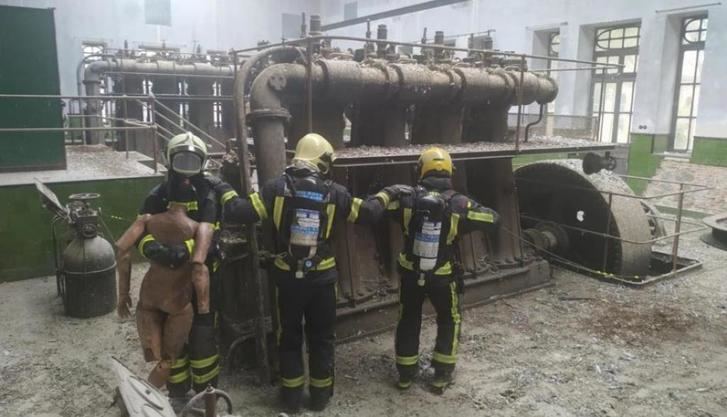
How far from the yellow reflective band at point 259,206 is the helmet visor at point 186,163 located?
0.47 metres

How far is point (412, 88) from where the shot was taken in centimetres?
557

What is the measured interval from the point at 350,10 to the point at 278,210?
19.0 metres

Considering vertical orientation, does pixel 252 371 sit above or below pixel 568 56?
below

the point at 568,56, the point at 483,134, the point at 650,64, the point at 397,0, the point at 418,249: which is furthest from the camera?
the point at 397,0

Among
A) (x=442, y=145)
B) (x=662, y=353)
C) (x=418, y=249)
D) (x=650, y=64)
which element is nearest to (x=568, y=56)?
(x=650, y=64)

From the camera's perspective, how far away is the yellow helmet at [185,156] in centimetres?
363

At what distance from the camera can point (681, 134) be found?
41.7 ft

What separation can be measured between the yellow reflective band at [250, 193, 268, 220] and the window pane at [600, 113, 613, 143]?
1257 centimetres

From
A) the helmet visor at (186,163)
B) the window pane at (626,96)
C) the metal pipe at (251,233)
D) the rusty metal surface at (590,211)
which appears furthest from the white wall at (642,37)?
the helmet visor at (186,163)

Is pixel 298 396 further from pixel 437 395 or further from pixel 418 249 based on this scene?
pixel 418 249

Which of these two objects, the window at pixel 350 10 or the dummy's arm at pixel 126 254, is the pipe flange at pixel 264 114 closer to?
the dummy's arm at pixel 126 254

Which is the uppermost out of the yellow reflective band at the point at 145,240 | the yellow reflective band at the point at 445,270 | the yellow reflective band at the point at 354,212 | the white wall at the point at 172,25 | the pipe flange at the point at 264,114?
the white wall at the point at 172,25

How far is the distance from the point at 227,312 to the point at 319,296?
3.75 ft

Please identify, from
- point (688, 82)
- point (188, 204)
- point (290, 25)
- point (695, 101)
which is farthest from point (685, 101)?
point (290, 25)
